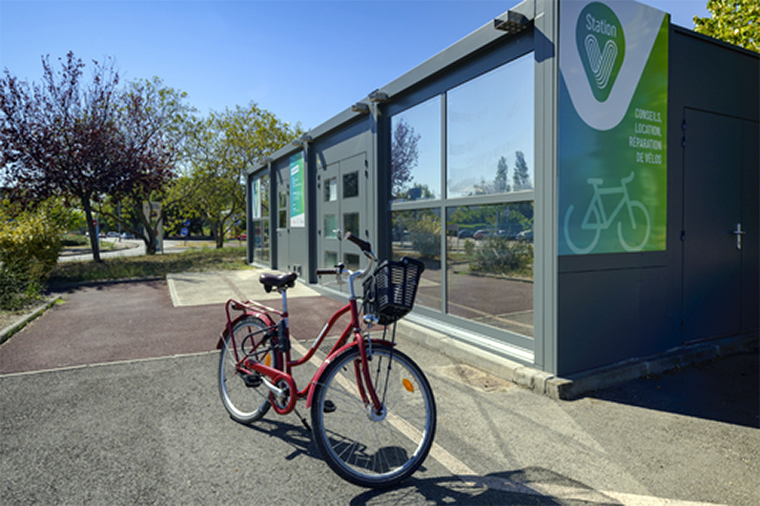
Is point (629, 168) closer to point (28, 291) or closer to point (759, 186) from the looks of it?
point (759, 186)

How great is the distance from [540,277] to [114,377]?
420 centimetres

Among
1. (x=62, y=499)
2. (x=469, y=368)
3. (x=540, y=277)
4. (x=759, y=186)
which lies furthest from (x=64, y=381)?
(x=759, y=186)

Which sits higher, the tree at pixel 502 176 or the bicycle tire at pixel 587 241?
the tree at pixel 502 176

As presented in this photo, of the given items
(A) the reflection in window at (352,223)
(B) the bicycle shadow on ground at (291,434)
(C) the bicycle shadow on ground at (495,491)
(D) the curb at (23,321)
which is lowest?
(C) the bicycle shadow on ground at (495,491)

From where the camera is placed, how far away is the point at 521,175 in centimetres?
488

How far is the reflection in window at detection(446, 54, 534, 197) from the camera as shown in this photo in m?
4.84

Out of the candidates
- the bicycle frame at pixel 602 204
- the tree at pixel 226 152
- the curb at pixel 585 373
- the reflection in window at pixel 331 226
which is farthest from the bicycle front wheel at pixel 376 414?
the tree at pixel 226 152

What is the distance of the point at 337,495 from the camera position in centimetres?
268

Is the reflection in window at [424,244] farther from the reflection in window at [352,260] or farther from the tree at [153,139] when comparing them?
the tree at [153,139]

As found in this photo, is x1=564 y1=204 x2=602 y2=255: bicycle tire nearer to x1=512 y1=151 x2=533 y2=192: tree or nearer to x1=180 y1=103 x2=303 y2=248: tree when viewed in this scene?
x1=512 y1=151 x2=533 y2=192: tree

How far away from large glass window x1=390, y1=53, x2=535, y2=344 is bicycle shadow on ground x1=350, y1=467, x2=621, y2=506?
2113 millimetres

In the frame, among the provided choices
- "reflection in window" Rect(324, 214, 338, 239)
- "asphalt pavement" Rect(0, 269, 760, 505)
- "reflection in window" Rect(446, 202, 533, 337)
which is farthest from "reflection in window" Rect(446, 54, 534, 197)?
"reflection in window" Rect(324, 214, 338, 239)

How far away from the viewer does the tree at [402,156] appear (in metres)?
6.89

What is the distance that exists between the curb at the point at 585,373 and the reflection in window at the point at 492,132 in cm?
173
